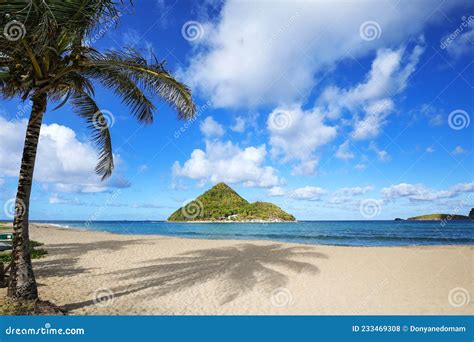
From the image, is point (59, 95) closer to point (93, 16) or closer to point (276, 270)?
point (93, 16)

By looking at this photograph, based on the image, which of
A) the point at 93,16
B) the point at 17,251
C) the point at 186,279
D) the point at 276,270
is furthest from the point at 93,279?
the point at 93,16

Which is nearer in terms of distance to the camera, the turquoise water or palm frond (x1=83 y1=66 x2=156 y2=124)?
palm frond (x1=83 y1=66 x2=156 y2=124)

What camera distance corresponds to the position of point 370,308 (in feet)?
24.6

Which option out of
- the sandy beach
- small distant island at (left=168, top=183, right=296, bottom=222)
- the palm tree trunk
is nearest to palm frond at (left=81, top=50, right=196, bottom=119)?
the palm tree trunk

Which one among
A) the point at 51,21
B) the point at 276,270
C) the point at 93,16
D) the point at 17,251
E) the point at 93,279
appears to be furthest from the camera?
the point at 276,270

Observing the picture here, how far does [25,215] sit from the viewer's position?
21.2ft

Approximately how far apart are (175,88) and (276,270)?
26.6ft

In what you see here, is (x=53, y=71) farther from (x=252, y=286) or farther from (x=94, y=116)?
(x=252, y=286)
